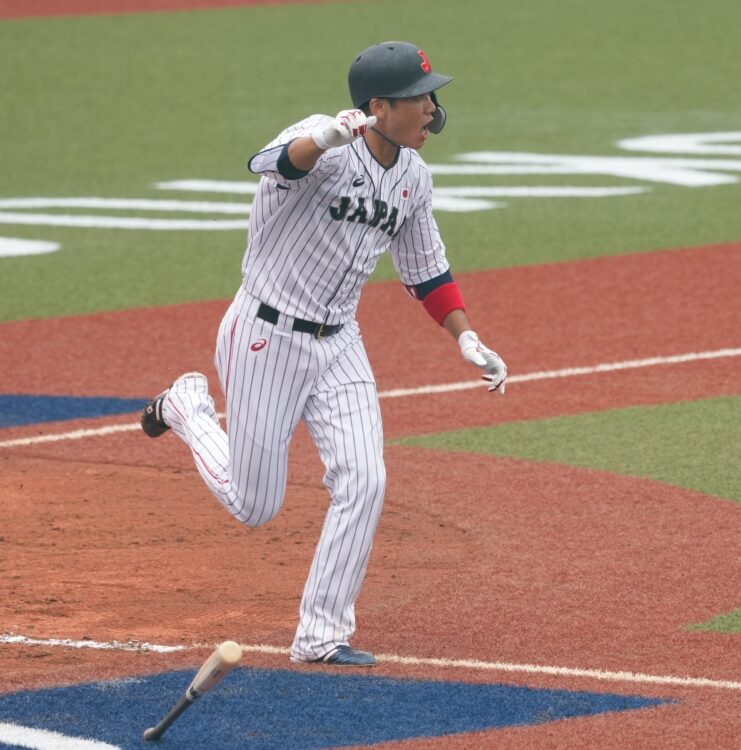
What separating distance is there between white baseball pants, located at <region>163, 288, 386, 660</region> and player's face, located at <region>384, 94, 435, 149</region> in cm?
66

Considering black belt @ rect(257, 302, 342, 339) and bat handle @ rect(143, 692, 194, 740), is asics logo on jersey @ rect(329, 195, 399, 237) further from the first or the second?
bat handle @ rect(143, 692, 194, 740)

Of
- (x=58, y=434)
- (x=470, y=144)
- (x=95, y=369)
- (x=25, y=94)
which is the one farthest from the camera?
(x=25, y=94)

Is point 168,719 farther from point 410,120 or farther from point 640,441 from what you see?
point 640,441

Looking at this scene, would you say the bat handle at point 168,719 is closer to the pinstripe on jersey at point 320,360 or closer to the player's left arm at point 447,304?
the pinstripe on jersey at point 320,360

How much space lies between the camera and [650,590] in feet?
21.2

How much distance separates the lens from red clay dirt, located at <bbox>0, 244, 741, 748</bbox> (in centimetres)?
568

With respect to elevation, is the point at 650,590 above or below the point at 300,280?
below

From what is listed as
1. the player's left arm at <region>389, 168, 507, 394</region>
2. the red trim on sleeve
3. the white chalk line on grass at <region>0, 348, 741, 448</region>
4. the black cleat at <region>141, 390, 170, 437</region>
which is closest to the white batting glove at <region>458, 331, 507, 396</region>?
the player's left arm at <region>389, 168, 507, 394</region>

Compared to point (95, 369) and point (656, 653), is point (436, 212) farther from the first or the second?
point (656, 653)

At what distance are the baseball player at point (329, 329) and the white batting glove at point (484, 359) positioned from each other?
1.34 ft

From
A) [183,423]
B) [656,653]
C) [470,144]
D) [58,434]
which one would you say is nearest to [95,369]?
[58,434]

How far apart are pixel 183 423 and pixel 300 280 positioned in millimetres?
991

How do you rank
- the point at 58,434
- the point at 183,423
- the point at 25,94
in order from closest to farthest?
the point at 183,423
the point at 58,434
the point at 25,94

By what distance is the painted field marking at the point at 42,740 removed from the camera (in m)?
4.86
